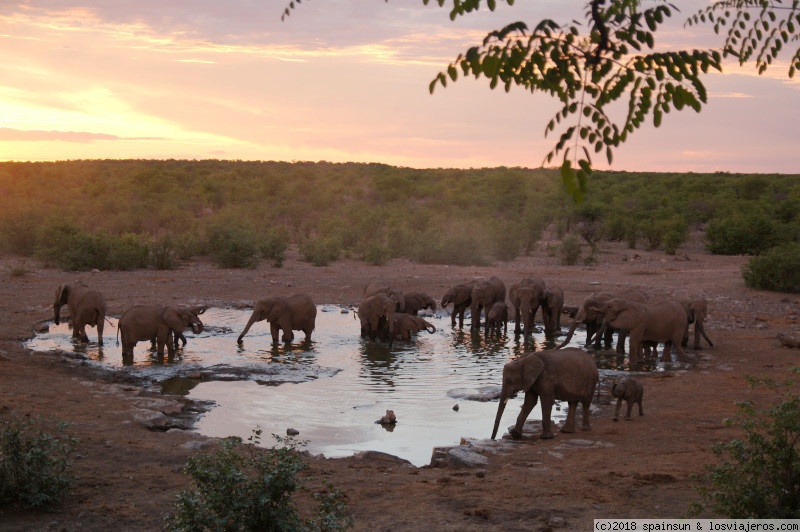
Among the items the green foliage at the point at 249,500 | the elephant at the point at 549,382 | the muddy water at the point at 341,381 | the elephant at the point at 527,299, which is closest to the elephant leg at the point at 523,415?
the elephant at the point at 549,382

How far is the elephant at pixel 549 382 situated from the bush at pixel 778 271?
49.0ft

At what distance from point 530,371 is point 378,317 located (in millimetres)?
7793

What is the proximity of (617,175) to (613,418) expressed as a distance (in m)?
83.8

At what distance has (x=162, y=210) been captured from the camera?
49125 mm

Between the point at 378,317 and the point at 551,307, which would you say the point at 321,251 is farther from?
the point at 378,317

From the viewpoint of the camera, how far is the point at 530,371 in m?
10.3

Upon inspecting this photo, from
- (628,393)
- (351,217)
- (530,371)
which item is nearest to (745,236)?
(351,217)

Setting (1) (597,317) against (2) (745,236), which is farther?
(2) (745,236)

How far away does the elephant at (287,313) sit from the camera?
687 inches

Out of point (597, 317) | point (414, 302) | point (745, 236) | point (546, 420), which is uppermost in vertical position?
point (745, 236)

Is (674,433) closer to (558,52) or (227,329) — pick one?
(558,52)

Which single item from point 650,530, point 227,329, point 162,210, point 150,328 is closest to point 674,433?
point 650,530

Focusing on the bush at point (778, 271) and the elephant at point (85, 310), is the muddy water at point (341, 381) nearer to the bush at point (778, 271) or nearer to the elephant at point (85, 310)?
the elephant at point (85, 310)

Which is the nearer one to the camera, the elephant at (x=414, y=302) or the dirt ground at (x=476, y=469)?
the dirt ground at (x=476, y=469)
